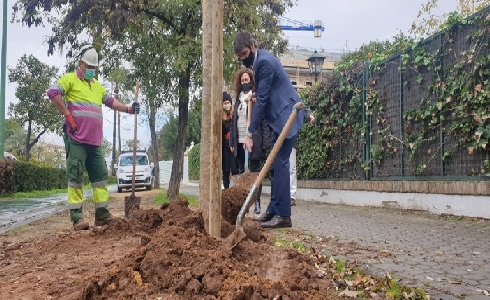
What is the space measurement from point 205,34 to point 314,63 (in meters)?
10.4

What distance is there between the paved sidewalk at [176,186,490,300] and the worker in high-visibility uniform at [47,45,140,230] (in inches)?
100

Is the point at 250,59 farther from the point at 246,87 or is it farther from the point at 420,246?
the point at 420,246

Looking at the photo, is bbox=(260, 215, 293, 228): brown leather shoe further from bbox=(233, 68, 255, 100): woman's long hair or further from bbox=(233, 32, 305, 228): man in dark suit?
bbox=(233, 68, 255, 100): woman's long hair

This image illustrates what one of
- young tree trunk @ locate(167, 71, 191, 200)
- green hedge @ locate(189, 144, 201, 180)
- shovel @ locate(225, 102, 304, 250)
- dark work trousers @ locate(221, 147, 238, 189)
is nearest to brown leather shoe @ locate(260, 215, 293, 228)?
shovel @ locate(225, 102, 304, 250)

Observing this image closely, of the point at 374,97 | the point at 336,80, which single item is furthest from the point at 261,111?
the point at 336,80

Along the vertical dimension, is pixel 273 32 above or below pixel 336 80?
above

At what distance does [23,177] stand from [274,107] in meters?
15.8

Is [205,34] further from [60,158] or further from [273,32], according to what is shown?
[60,158]

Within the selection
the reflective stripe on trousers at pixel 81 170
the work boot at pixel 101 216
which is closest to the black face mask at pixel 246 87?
the reflective stripe on trousers at pixel 81 170

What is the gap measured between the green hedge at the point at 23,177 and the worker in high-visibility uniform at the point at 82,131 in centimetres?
1091

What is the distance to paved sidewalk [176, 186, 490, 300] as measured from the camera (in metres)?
2.98

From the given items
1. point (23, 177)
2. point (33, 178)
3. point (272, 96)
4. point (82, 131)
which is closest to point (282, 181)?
point (272, 96)

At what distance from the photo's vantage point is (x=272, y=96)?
16.5 feet

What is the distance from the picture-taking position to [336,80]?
10609 mm
